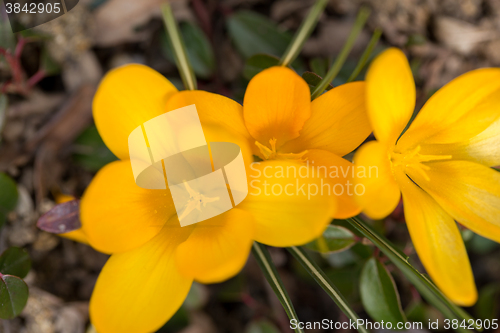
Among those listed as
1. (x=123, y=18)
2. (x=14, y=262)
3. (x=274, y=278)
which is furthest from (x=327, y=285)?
(x=123, y=18)

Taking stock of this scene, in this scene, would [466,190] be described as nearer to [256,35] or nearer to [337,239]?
[337,239]

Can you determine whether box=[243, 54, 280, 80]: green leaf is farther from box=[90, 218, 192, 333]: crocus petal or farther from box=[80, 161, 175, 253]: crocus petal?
box=[90, 218, 192, 333]: crocus petal

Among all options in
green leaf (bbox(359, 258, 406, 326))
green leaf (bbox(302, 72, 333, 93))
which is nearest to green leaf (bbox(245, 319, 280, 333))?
green leaf (bbox(359, 258, 406, 326))

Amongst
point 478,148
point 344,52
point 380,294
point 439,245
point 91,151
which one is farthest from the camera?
point 91,151

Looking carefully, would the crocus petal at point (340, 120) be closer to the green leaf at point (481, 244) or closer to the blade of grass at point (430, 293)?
the blade of grass at point (430, 293)

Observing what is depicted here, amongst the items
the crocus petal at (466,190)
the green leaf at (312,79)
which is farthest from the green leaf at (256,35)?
the crocus petal at (466,190)

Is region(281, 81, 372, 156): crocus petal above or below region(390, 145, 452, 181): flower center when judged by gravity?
above

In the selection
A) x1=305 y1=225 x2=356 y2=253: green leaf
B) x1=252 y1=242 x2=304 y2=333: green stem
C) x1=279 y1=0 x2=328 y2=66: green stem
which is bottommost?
x1=305 y1=225 x2=356 y2=253: green leaf
